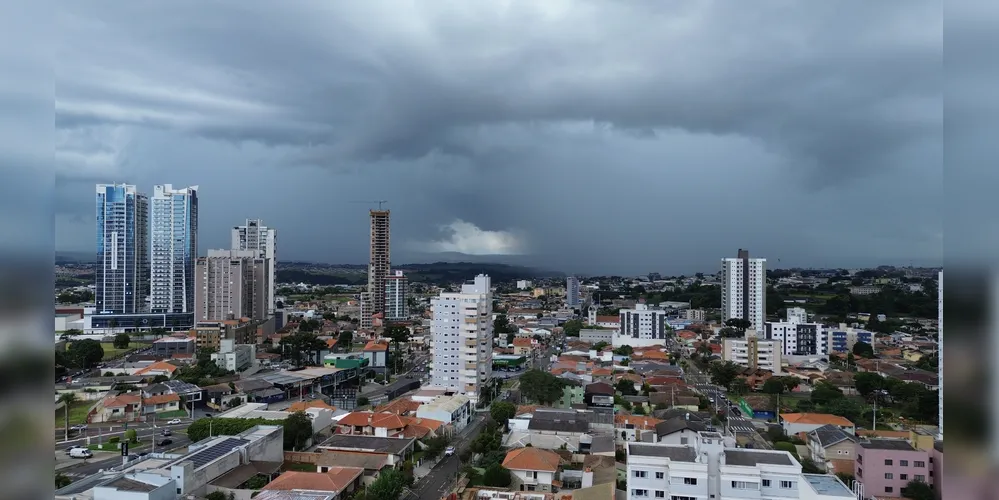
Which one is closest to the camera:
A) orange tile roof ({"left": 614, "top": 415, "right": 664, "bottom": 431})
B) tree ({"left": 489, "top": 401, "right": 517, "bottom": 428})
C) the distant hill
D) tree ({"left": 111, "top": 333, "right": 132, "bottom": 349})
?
orange tile roof ({"left": 614, "top": 415, "right": 664, "bottom": 431})

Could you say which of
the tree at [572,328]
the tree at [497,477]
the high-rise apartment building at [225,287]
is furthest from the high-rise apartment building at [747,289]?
the tree at [497,477]

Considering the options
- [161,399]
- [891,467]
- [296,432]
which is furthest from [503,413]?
[161,399]

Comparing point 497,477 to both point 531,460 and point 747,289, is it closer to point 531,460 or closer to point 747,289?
point 531,460

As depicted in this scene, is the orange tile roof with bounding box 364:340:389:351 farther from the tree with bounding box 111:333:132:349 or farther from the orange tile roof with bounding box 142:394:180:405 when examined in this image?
the tree with bounding box 111:333:132:349

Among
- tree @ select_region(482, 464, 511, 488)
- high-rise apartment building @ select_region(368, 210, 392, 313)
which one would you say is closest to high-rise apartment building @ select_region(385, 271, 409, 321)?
high-rise apartment building @ select_region(368, 210, 392, 313)

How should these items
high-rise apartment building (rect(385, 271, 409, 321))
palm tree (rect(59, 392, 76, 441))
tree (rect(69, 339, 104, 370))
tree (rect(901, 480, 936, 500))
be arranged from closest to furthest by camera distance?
tree (rect(901, 480, 936, 500)), palm tree (rect(59, 392, 76, 441)), tree (rect(69, 339, 104, 370)), high-rise apartment building (rect(385, 271, 409, 321))

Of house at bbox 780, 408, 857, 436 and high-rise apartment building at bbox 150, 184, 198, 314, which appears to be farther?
high-rise apartment building at bbox 150, 184, 198, 314

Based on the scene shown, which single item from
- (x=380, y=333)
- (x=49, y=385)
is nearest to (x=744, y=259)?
(x=380, y=333)
